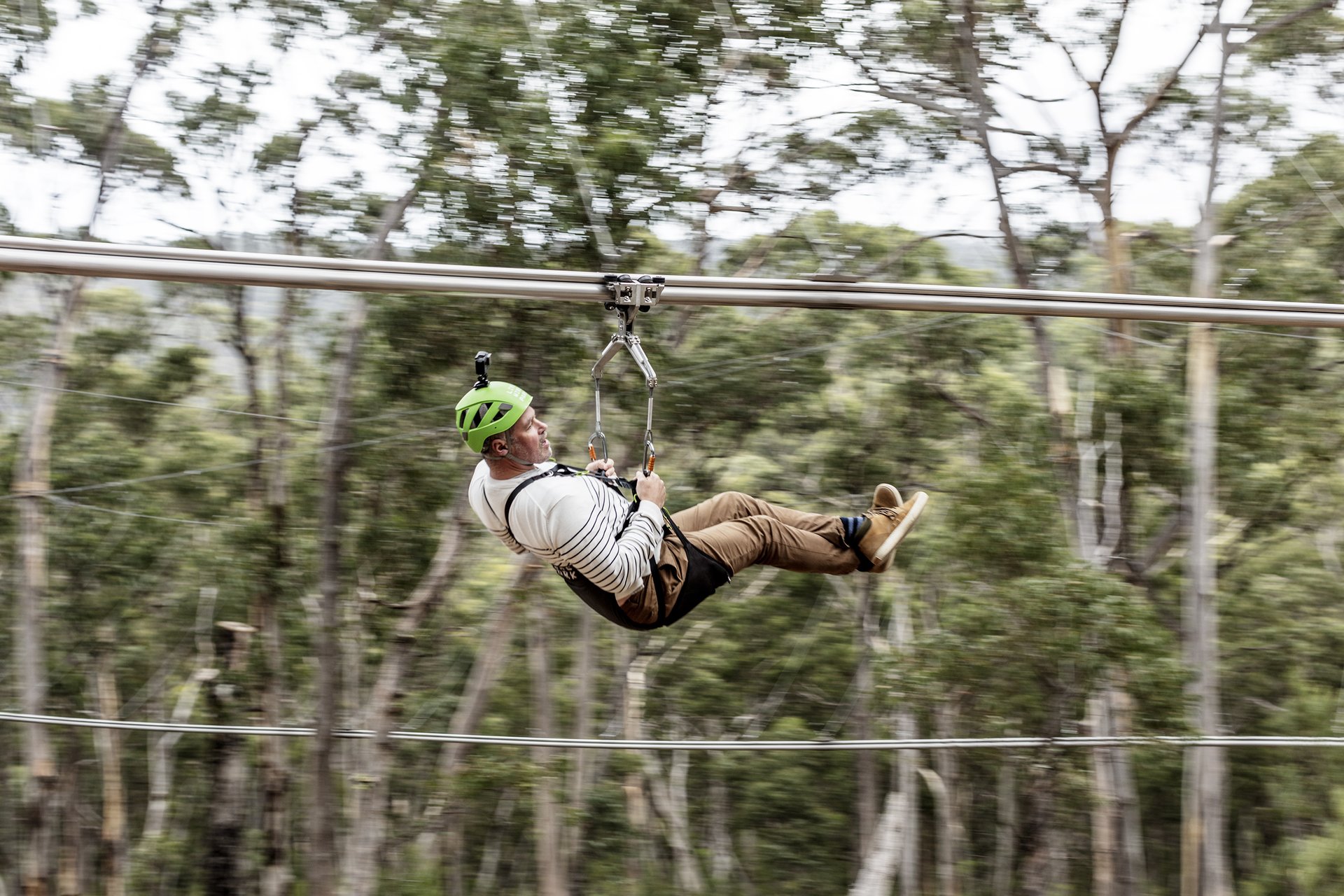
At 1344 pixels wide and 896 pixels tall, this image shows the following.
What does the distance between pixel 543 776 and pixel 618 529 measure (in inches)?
220

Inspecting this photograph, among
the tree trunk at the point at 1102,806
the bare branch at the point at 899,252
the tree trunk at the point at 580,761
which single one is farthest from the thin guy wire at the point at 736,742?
the bare branch at the point at 899,252

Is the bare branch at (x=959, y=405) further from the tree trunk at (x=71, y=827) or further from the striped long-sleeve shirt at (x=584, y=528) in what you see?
the tree trunk at (x=71, y=827)

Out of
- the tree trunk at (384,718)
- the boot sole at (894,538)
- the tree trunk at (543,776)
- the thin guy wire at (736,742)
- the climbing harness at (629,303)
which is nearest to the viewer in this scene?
the climbing harness at (629,303)

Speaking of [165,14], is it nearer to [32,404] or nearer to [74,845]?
[32,404]

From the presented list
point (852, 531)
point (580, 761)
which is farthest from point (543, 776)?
point (852, 531)

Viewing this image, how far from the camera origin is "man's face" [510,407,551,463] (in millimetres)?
2381

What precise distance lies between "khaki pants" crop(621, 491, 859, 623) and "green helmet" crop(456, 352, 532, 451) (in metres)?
0.46

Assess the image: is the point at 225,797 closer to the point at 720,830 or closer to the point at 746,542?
the point at 720,830

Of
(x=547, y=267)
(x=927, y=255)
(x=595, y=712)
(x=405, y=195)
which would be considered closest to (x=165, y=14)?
(x=405, y=195)

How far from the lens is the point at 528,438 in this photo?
2391 millimetres

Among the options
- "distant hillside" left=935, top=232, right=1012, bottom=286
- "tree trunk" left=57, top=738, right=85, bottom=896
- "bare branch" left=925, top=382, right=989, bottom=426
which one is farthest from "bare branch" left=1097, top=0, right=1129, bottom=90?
"tree trunk" left=57, top=738, right=85, bottom=896

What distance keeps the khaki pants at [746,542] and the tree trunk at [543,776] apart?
17.5ft

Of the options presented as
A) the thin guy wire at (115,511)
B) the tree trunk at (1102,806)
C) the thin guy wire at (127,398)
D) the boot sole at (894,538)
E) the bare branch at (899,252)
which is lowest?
the tree trunk at (1102,806)

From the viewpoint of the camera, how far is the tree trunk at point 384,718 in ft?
23.2
